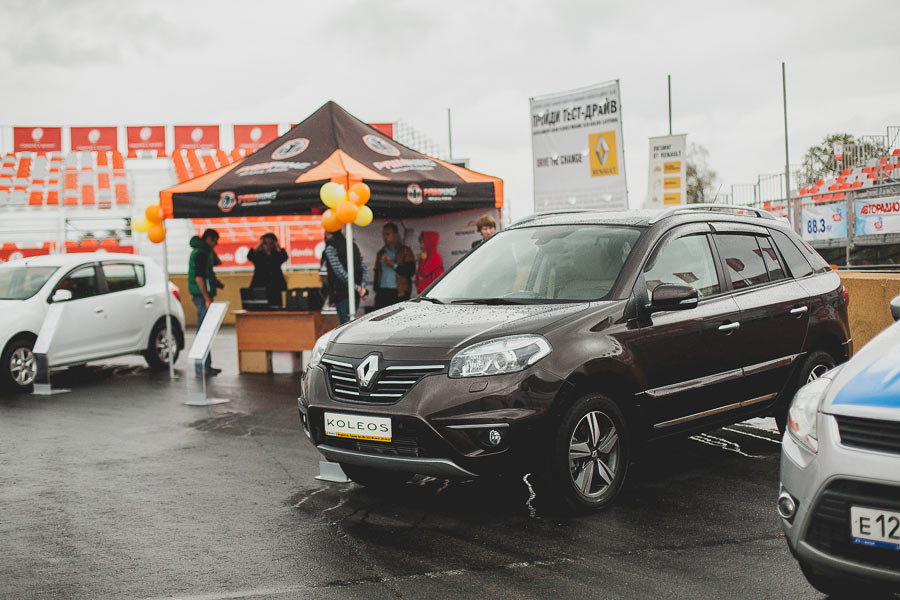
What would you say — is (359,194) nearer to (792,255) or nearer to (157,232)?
(157,232)

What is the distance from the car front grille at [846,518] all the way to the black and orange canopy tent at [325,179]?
8584 millimetres

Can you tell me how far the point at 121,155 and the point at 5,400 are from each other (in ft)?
87.4

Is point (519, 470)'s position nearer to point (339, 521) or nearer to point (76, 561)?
point (339, 521)

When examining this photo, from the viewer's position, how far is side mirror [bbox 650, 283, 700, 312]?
527 cm

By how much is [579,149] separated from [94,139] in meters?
29.2

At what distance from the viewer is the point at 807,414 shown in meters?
3.57

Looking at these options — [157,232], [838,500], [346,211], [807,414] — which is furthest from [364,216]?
[838,500]

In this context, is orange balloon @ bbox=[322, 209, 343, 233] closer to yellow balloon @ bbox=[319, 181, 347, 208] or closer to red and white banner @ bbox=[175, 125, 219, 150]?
yellow balloon @ bbox=[319, 181, 347, 208]

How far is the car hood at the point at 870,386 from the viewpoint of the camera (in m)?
3.17

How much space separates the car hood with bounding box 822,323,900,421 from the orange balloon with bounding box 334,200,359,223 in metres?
7.63

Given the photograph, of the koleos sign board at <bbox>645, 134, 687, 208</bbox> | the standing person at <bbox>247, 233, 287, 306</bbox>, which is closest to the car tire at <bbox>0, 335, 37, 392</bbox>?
the standing person at <bbox>247, 233, 287, 306</bbox>

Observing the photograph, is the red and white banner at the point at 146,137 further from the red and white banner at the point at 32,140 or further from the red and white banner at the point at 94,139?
the red and white banner at the point at 32,140

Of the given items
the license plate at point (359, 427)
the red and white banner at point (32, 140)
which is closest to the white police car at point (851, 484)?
the license plate at point (359, 427)

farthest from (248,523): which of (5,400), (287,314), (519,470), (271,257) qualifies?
(271,257)
